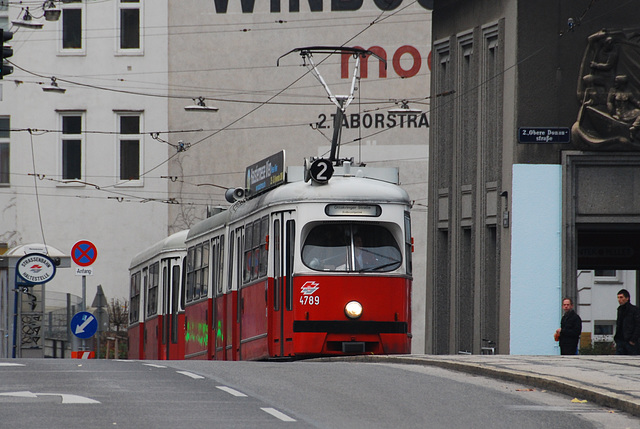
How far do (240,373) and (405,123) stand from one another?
32792 millimetres

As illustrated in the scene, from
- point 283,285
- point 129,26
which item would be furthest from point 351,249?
point 129,26

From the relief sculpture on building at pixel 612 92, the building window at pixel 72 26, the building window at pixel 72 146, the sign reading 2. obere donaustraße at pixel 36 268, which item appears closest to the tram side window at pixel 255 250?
the sign reading 2. obere donaustraße at pixel 36 268

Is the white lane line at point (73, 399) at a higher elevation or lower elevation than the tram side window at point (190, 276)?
lower

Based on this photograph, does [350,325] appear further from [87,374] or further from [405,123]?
[405,123]

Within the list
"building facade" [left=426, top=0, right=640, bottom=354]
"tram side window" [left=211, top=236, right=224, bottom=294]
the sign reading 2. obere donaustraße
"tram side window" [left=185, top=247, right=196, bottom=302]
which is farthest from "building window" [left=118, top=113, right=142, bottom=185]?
"tram side window" [left=211, top=236, right=224, bottom=294]

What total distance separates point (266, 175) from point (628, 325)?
6.44m

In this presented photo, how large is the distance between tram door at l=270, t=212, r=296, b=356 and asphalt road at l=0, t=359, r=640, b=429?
4189 mm

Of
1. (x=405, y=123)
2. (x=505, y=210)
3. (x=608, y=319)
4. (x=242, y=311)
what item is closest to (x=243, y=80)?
(x=405, y=123)

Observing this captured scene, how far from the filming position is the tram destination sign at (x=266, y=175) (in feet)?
77.5

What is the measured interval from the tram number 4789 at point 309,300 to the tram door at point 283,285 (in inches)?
7.9

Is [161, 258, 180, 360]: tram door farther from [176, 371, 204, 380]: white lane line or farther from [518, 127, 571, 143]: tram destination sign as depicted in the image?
[176, 371, 204, 380]: white lane line

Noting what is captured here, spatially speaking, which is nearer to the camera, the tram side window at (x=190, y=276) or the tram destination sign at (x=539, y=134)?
the tram side window at (x=190, y=276)

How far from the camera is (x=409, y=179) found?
48.3 metres

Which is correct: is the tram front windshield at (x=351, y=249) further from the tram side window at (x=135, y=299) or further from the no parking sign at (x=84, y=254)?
the tram side window at (x=135, y=299)
